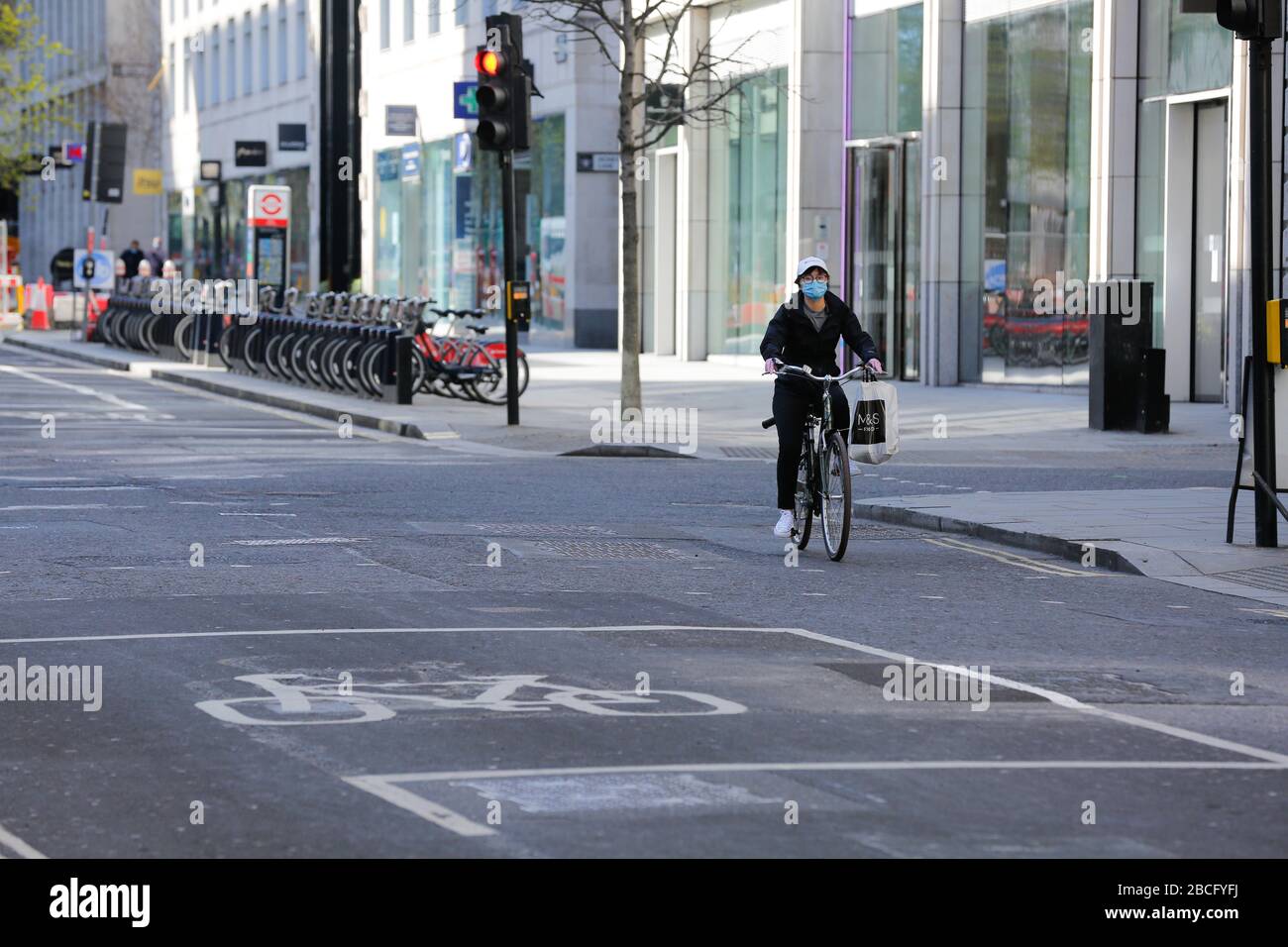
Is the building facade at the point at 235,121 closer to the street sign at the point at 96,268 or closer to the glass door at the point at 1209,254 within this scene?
the street sign at the point at 96,268

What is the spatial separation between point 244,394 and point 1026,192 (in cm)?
1051

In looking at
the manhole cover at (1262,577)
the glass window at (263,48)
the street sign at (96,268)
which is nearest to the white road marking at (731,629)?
the manhole cover at (1262,577)

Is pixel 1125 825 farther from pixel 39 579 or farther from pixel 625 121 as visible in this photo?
pixel 625 121

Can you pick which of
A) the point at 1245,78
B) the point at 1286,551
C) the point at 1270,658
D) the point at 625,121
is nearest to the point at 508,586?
the point at 1270,658

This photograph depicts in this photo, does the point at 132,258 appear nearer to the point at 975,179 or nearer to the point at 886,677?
the point at 975,179

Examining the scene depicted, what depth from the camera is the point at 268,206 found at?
42.2 meters

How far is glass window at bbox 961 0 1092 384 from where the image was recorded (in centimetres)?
2936

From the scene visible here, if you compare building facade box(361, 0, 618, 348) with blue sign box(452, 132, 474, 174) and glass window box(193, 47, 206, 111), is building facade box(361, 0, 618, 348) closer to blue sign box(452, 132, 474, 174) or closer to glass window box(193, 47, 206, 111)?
blue sign box(452, 132, 474, 174)

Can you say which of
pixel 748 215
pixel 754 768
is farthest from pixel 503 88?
pixel 754 768

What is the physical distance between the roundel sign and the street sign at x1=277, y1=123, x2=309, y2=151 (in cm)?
2015

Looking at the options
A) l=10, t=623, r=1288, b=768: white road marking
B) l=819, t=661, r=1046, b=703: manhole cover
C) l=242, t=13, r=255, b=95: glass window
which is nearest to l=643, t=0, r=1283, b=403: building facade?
l=10, t=623, r=1288, b=768: white road marking

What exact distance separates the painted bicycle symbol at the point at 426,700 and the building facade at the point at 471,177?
30.0 m

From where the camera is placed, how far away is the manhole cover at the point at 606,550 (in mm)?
13680

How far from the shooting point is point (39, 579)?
1217 centimetres
